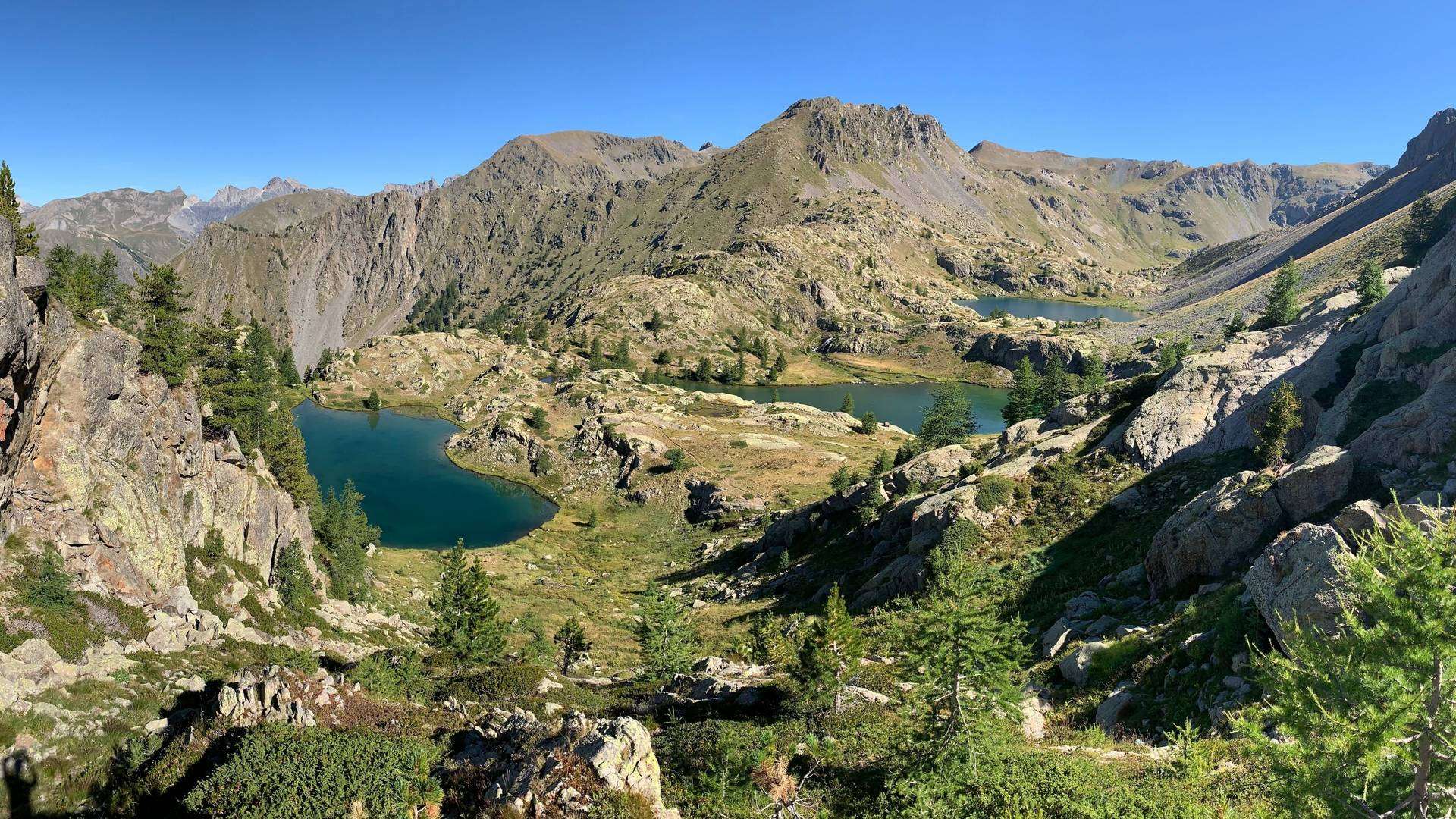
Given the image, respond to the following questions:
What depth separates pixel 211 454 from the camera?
49250 millimetres

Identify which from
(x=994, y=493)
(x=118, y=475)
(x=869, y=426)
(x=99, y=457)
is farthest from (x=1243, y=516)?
(x=869, y=426)

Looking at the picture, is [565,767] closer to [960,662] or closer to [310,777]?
[310,777]

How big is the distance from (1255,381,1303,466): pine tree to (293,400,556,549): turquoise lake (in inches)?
3892

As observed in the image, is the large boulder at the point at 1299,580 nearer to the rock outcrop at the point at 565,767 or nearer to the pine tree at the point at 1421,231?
the rock outcrop at the point at 565,767

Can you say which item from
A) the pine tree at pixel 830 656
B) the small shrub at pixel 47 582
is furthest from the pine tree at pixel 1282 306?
the small shrub at pixel 47 582

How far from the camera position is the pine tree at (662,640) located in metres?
40.4

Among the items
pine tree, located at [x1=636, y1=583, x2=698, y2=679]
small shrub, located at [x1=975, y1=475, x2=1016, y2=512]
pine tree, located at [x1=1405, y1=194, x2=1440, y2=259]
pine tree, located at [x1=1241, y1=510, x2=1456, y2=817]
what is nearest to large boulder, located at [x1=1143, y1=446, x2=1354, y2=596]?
small shrub, located at [x1=975, y1=475, x2=1016, y2=512]

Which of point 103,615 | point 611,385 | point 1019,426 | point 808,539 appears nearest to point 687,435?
point 611,385

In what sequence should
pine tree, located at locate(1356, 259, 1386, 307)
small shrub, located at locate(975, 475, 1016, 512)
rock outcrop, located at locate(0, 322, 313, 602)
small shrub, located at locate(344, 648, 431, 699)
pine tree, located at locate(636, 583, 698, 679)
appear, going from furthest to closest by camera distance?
pine tree, located at locate(1356, 259, 1386, 307), small shrub, located at locate(975, 475, 1016, 512), pine tree, located at locate(636, 583, 698, 679), rock outcrop, located at locate(0, 322, 313, 602), small shrub, located at locate(344, 648, 431, 699)

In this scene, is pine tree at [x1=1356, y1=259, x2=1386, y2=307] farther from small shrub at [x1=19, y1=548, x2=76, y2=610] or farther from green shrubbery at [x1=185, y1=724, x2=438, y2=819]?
small shrub at [x1=19, y1=548, x2=76, y2=610]

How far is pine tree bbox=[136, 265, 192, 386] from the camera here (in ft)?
148

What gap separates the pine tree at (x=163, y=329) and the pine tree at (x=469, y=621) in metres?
24.9

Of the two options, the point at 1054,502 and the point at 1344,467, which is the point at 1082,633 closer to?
the point at 1344,467

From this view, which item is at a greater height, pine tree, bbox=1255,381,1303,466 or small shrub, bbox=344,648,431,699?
pine tree, bbox=1255,381,1303,466
